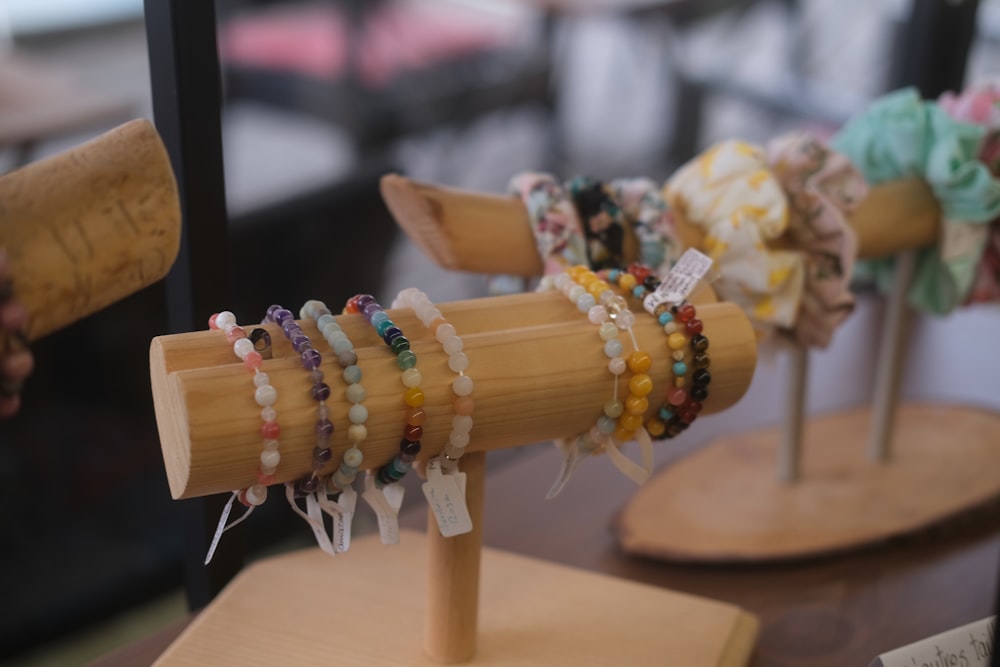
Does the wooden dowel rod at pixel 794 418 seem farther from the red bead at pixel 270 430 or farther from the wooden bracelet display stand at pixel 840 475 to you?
the red bead at pixel 270 430

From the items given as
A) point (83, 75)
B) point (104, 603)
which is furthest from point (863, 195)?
point (83, 75)

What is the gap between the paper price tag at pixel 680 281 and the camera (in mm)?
564

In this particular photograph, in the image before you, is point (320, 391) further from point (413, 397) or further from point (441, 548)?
point (441, 548)

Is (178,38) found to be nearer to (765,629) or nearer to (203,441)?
(203,441)

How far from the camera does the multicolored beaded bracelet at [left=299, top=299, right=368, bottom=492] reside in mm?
479

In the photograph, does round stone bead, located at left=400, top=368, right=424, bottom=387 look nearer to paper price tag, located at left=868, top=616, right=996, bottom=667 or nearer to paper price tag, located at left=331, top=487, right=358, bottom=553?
paper price tag, located at left=331, top=487, right=358, bottom=553

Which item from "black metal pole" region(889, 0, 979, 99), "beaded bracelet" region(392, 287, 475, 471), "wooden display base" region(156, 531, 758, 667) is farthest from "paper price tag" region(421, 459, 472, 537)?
"black metal pole" region(889, 0, 979, 99)

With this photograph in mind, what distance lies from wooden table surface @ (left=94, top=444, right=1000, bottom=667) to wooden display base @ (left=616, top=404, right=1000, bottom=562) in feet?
0.04

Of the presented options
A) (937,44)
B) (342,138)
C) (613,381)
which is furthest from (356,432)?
(342,138)

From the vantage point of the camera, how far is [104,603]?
1.22m

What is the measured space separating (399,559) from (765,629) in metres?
0.24

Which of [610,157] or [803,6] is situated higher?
[803,6]

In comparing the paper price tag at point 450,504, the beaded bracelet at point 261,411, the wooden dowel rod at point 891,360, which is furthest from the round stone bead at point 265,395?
the wooden dowel rod at point 891,360

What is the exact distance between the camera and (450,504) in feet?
1.77
